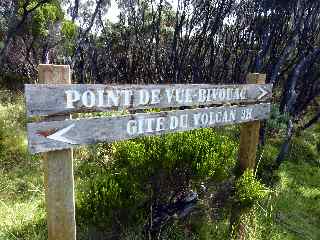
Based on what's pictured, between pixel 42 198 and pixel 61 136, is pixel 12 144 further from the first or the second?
pixel 61 136

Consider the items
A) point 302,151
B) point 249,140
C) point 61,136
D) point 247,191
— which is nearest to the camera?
point 61,136

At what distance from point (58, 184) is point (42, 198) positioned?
230 cm

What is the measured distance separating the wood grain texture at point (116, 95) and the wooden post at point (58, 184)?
0.29 feet

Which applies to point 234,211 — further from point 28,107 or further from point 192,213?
point 28,107

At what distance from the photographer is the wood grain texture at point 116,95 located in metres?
2.60

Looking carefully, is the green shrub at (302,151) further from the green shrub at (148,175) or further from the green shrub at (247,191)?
the green shrub at (148,175)

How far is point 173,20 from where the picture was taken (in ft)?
56.1

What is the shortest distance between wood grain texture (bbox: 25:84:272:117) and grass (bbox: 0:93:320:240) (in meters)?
1.48

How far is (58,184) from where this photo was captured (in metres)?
2.81

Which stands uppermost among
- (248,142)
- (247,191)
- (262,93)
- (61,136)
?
(262,93)

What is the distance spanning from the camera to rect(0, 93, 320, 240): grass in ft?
14.3

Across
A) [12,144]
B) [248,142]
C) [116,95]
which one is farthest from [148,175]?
[12,144]

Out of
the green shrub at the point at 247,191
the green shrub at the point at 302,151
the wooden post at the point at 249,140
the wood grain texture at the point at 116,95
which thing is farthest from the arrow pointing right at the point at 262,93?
the green shrub at the point at 302,151

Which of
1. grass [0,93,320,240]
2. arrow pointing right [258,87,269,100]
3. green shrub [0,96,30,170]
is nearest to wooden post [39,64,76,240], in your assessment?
grass [0,93,320,240]
